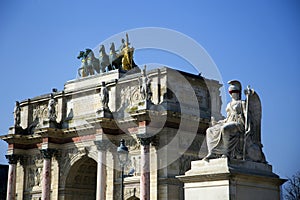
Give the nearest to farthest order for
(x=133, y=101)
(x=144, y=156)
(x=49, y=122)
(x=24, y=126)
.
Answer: (x=144, y=156) → (x=133, y=101) → (x=49, y=122) → (x=24, y=126)

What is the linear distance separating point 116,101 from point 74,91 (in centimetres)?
401

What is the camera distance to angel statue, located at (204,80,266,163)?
1422 cm

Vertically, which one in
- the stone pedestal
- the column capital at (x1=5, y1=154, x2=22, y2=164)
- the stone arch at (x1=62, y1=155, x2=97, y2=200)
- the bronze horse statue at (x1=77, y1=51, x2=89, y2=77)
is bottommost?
the stone pedestal

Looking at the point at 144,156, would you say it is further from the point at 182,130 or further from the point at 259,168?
the point at 259,168

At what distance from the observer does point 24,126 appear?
4228 cm

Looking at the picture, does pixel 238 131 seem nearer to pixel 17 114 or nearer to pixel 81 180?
pixel 81 180

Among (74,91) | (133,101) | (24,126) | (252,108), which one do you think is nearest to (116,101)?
(133,101)

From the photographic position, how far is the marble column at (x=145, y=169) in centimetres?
3247

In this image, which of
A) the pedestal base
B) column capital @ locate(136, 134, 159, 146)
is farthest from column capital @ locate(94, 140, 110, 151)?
column capital @ locate(136, 134, 159, 146)

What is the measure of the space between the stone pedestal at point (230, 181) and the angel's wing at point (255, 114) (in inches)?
29.6

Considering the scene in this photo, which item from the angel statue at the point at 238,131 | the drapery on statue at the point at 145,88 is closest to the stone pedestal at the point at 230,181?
the angel statue at the point at 238,131

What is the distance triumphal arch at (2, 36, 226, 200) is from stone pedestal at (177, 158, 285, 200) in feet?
60.0

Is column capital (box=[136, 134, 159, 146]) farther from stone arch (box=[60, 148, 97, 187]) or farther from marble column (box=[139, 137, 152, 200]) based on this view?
stone arch (box=[60, 148, 97, 187])

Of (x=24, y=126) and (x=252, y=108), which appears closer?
(x=252, y=108)
